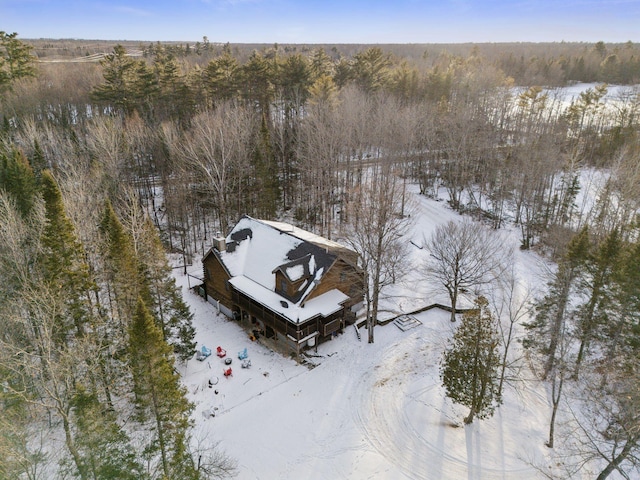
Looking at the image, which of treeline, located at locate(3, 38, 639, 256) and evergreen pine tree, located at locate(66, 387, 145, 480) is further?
treeline, located at locate(3, 38, 639, 256)

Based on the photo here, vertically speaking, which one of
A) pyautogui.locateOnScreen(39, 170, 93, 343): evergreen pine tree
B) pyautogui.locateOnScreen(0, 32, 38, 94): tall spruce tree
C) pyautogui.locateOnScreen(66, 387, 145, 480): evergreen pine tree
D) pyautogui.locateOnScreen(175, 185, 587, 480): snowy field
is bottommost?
pyautogui.locateOnScreen(175, 185, 587, 480): snowy field

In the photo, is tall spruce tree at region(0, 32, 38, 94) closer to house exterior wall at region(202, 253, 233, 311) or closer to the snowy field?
house exterior wall at region(202, 253, 233, 311)

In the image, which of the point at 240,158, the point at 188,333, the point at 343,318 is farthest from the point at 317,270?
the point at 240,158

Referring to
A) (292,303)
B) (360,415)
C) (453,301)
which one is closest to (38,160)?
(292,303)

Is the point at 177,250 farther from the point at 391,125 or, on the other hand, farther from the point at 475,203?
the point at 475,203

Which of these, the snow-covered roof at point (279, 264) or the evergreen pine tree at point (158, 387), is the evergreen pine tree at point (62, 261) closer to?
the evergreen pine tree at point (158, 387)

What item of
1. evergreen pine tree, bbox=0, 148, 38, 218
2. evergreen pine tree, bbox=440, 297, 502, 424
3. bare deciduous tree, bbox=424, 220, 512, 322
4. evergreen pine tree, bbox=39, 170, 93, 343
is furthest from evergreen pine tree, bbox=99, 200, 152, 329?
bare deciduous tree, bbox=424, 220, 512, 322

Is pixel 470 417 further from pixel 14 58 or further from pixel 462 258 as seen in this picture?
pixel 14 58

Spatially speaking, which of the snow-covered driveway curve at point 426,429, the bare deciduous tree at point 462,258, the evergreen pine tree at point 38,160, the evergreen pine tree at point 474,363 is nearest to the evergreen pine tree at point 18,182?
the evergreen pine tree at point 38,160
